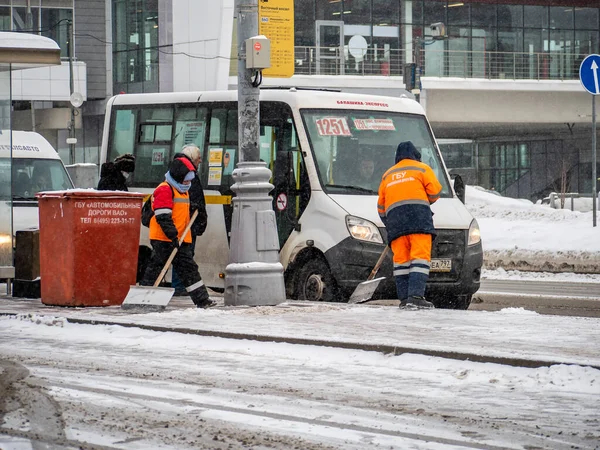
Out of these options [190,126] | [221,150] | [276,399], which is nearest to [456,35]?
[190,126]

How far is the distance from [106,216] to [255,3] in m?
2.70

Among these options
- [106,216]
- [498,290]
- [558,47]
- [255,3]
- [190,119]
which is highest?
[558,47]

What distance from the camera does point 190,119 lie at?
1567cm

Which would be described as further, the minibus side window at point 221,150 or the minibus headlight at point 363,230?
the minibus side window at point 221,150

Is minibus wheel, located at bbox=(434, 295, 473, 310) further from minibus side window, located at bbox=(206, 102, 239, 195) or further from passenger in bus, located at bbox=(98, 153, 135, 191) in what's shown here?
passenger in bus, located at bbox=(98, 153, 135, 191)

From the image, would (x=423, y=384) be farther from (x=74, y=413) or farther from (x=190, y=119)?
(x=190, y=119)

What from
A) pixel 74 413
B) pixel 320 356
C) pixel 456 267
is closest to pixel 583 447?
pixel 74 413

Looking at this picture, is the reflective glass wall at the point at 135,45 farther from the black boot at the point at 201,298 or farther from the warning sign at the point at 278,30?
the black boot at the point at 201,298

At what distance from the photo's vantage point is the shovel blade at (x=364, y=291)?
1294cm

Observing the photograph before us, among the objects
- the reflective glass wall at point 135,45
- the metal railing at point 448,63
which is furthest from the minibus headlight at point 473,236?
the metal railing at point 448,63

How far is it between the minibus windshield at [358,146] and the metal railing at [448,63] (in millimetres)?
34603

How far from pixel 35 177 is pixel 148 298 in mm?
6610

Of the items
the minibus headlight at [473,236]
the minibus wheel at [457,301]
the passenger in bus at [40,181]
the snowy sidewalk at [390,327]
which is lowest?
the minibus wheel at [457,301]

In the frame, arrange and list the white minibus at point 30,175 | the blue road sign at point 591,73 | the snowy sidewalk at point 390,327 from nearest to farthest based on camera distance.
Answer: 1. the snowy sidewalk at point 390,327
2. the white minibus at point 30,175
3. the blue road sign at point 591,73
